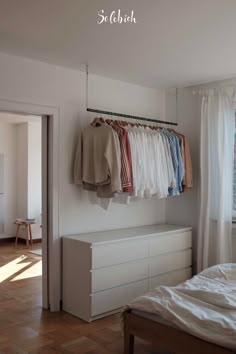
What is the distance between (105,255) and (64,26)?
2063 mm

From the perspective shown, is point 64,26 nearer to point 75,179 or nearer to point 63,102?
point 63,102

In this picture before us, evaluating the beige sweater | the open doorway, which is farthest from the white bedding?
the open doorway

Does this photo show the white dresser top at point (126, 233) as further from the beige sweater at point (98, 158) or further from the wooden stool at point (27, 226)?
the wooden stool at point (27, 226)

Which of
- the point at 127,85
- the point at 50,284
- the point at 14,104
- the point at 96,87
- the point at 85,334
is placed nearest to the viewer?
the point at 85,334

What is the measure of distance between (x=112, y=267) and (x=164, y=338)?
1.27 meters

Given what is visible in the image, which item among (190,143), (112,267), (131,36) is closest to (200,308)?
(112,267)

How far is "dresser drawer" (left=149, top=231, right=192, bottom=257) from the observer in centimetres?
417

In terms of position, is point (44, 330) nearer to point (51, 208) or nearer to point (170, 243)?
point (51, 208)

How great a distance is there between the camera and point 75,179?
3.98 metres

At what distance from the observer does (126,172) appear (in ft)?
12.6

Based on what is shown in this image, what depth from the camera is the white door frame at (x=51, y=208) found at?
391cm

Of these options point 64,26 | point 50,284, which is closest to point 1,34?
point 64,26

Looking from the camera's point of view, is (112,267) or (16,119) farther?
(16,119)

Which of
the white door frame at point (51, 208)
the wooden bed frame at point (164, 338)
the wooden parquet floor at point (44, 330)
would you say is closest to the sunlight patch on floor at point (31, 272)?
the wooden parquet floor at point (44, 330)
